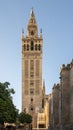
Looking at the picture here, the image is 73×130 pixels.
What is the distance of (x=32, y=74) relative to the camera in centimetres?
19050

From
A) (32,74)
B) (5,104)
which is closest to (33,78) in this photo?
(32,74)

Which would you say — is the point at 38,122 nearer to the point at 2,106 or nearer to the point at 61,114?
the point at 61,114

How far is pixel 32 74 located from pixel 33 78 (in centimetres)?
160

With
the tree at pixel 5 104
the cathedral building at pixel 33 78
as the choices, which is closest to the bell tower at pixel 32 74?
the cathedral building at pixel 33 78

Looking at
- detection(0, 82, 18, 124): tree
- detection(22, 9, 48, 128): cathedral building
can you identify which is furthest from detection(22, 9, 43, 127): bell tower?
detection(0, 82, 18, 124): tree

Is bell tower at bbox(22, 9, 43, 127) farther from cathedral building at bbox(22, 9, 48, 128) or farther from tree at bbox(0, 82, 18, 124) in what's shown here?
tree at bbox(0, 82, 18, 124)

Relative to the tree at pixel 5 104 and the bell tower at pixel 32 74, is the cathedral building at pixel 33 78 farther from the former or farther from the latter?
the tree at pixel 5 104

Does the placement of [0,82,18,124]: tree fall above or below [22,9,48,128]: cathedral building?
below

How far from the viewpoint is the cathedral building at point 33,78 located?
18625cm

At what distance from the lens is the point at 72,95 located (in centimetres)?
9031

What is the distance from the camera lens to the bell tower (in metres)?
187

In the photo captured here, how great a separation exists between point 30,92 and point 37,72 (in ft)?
27.5

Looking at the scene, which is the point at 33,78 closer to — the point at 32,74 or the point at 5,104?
the point at 32,74

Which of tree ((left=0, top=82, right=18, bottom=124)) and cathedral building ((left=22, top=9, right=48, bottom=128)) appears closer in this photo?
tree ((left=0, top=82, right=18, bottom=124))
